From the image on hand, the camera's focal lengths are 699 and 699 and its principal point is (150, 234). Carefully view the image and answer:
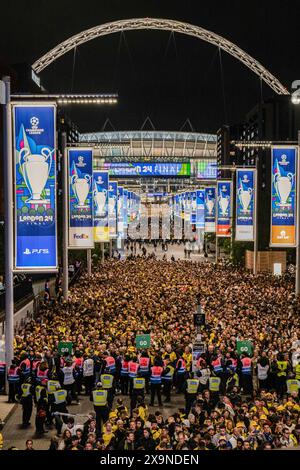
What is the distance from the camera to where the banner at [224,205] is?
150 ft

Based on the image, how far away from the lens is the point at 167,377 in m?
17.5

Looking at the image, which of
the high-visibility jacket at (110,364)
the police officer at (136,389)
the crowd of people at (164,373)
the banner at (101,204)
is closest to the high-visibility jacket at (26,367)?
the crowd of people at (164,373)

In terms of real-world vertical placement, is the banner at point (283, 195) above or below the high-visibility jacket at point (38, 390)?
above

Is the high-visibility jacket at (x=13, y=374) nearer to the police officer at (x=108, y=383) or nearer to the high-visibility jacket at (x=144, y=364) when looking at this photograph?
the police officer at (x=108, y=383)

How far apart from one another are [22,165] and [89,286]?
2151 cm

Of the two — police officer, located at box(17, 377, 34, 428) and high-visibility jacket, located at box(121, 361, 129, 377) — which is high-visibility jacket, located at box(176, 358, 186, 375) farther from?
police officer, located at box(17, 377, 34, 428)

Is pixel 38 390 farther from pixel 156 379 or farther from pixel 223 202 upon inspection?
pixel 223 202

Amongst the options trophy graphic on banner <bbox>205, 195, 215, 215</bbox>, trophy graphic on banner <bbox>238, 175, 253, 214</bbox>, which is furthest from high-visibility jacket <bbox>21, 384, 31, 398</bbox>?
trophy graphic on banner <bbox>205, 195, 215, 215</bbox>

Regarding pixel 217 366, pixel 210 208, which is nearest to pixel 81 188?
pixel 217 366

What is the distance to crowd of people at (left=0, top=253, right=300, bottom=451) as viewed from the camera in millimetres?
11383

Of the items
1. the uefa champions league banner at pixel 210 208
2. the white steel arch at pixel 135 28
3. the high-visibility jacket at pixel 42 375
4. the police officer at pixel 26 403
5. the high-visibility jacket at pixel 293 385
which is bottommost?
the police officer at pixel 26 403

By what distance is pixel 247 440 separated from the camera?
10.7m

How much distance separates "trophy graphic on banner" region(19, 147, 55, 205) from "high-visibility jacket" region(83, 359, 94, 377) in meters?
4.15

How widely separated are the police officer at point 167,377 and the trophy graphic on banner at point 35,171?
16.4 feet
